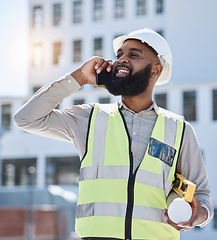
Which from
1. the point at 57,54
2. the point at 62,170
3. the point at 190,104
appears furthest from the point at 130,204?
the point at 57,54

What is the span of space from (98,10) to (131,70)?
3732 centimetres

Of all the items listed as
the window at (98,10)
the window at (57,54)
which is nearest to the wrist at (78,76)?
the window at (98,10)

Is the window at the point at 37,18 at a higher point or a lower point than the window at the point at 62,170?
higher

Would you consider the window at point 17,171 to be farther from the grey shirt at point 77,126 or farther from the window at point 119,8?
the grey shirt at point 77,126

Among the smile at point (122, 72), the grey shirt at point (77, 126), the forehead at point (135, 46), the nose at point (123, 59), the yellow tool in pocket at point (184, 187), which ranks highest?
the forehead at point (135, 46)

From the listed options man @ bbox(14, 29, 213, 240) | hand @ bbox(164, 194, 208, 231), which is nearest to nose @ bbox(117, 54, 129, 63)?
man @ bbox(14, 29, 213, 240)

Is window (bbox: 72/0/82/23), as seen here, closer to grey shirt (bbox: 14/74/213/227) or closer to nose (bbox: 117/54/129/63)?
nose (bbox: 117/54/129/63)

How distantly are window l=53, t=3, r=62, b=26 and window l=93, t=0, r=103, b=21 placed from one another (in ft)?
8.88

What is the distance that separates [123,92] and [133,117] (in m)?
0.15

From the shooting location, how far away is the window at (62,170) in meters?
36.5

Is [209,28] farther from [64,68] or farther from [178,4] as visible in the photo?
[64,68]

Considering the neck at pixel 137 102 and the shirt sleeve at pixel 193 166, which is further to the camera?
the neck at pixel 137 102

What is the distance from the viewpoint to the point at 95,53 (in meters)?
39.5

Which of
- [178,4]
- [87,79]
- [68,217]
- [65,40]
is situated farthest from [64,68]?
[87,79]
